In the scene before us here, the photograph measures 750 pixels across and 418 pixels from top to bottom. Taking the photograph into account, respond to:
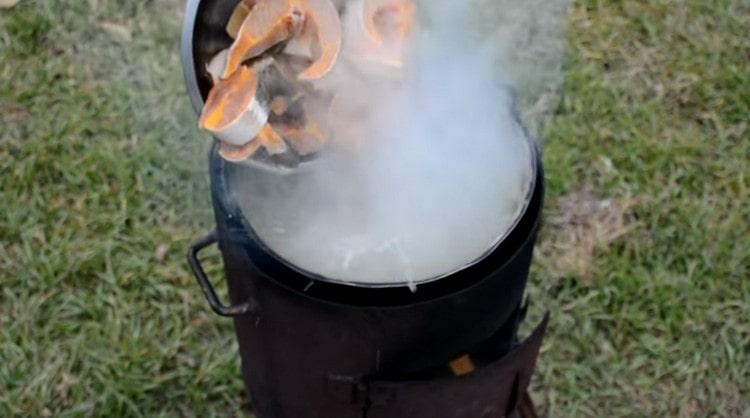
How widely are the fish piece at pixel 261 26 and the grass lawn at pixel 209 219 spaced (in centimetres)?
132

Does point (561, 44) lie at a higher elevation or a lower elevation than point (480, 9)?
lower

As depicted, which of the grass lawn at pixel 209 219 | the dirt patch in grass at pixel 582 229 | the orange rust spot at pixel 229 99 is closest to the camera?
the orange rust spot at pixel 229 99

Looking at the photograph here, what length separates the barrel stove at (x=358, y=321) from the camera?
161 centimetres

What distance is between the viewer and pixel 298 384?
190cm

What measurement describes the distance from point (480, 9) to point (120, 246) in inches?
54.1

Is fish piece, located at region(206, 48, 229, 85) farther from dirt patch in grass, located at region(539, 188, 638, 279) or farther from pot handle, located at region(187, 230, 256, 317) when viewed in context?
dirt patch in grass, located at region(539, 188, 638, 279)

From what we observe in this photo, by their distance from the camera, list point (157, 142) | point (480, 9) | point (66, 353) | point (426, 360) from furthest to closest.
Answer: point (157, 142), point (66, 353), point (480, 9), point (426, 360)

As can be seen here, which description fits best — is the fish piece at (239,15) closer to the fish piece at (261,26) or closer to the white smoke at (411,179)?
the fish piece at (261,26)

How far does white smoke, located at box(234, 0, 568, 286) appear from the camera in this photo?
172cm

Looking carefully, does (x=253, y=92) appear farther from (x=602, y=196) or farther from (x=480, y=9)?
(x=602, y=196)

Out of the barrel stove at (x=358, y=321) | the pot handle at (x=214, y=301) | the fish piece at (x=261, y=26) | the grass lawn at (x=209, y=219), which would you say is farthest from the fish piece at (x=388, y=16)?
the grass lawn at (x=209, y=219)

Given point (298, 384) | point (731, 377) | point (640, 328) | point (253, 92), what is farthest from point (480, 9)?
point (731, 377)

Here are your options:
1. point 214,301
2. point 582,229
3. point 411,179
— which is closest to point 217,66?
point 411,179

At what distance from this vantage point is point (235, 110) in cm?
147
